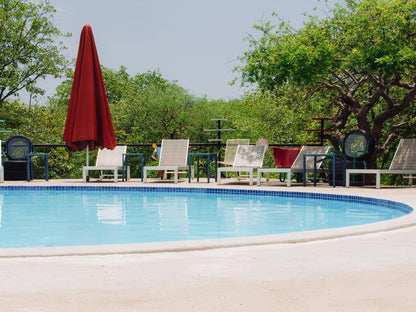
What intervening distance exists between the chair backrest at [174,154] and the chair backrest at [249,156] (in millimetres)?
1062

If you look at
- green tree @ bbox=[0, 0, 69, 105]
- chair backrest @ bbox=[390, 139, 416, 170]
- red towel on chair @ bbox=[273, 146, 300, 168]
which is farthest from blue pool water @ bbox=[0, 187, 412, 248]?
green tree @ bbox=[0, 0, 69, 105]

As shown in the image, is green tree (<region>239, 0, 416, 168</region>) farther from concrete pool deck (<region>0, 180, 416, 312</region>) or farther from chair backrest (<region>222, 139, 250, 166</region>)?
concrete pool deck (<region>0, 180, 416, 312</region>)

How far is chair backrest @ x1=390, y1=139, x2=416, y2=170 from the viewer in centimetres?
1006

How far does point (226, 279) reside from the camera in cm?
277

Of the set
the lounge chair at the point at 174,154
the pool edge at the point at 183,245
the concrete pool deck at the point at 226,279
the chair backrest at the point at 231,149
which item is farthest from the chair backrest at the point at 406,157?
the concrete pool deck at the point at 226,279

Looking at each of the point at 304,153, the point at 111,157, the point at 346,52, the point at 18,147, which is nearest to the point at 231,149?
the point at 304,153

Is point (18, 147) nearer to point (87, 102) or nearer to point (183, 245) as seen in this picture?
point (87, 102)

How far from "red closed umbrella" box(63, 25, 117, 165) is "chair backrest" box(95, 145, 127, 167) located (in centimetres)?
89

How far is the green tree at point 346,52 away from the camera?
32.2 feet

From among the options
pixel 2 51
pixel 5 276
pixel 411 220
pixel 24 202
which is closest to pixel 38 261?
pixel 5 276

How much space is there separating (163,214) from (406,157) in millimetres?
5103

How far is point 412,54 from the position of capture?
9391 mm

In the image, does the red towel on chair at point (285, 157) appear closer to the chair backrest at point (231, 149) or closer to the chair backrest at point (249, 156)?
the chair backrest at point (249, 156)

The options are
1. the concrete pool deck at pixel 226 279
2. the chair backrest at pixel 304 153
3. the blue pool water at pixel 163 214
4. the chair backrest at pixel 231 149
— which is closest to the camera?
the concrete pool deck at pixel 226 279
